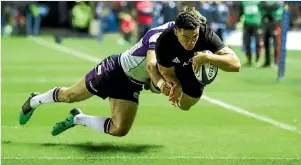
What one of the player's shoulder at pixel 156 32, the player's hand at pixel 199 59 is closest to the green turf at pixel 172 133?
the player's hand at pixel 199 59

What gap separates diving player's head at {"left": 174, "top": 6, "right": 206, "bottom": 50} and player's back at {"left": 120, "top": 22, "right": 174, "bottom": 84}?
30.4 inches

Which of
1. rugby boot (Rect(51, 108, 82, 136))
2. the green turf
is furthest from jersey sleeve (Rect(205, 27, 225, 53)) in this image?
rugby boot (Rect(51, 108, 82, 136))

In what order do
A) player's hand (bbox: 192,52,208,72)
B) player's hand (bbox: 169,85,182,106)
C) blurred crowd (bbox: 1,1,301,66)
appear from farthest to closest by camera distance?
blurred crowd (bbox: 1,1,301,66), player's hand (bbox: 169,85,182,106), player's hand (bbox: 192,52,208,72)

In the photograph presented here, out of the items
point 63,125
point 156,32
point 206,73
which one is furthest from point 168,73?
point 63,125

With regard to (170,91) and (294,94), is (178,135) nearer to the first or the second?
(170,91)

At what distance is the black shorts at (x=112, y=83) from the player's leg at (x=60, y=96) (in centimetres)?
16

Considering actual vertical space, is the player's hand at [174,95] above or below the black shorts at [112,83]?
above

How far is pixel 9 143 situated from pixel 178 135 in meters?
2.15

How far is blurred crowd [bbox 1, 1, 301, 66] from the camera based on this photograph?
2284 cm

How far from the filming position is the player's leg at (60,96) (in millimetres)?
9695

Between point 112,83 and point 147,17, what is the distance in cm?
2360

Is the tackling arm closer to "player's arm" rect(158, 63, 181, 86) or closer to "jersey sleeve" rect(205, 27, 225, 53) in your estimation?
"player's arm" rect(158, 63, 181, 86)

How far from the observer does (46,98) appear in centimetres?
1013

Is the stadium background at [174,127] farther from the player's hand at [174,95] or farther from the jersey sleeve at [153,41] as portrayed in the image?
the jersey sleeve at [153,41]
